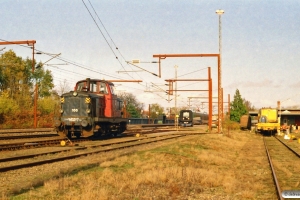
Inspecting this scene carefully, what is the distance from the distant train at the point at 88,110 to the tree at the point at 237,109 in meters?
45.3

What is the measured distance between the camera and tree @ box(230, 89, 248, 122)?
66738 millimetres

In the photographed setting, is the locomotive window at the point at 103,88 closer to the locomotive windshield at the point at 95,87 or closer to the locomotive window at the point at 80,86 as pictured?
the locomotive windshield at the point at 95,87

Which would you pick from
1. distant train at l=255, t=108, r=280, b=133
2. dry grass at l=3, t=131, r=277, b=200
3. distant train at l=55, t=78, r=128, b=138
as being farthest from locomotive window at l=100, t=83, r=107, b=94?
distant train at l=255, t=108, r=280, b=133

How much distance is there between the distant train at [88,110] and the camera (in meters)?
21.5

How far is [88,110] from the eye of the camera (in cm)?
2177

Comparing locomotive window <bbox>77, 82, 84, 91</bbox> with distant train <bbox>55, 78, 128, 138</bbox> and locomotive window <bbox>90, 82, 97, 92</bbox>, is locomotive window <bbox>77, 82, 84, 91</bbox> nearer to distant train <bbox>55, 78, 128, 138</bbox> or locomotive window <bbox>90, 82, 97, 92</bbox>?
distant train <bbox>55, 78, 128, 138</bbox>

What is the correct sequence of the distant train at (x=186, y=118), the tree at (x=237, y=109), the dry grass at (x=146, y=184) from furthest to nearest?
the tree at (x=237, y=109) < the distant train at (x=186, y=118) < the dry grass at (x=146, y=184)

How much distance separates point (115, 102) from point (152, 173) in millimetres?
15740

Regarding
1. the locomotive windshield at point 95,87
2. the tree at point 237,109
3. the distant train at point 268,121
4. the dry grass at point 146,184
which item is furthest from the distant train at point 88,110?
the tree at point 237,109

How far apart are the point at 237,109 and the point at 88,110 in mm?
50330

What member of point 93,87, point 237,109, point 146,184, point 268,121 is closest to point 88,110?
point 93,87

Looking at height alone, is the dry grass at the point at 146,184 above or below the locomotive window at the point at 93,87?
below

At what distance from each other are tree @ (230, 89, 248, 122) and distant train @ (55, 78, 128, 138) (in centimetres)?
4531

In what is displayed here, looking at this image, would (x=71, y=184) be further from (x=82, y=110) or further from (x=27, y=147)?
(x=82, y=110)
